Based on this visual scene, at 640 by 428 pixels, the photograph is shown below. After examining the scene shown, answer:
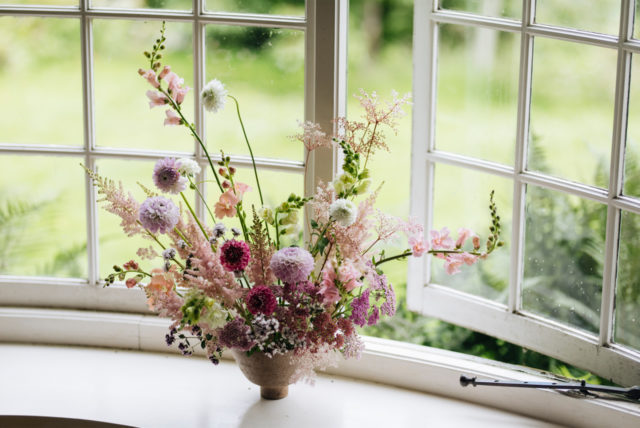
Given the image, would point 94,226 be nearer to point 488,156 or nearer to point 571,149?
point 488,156

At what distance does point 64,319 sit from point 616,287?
1.38 m

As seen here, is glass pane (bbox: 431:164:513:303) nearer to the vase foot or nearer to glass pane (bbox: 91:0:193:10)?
the vase foot

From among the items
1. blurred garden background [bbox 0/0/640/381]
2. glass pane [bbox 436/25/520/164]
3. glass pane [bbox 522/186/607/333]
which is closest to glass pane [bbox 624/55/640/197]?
blurred garden background [bbox 0/0/640/381]

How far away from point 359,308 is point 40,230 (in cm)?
145

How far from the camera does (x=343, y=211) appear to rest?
156 centimetres

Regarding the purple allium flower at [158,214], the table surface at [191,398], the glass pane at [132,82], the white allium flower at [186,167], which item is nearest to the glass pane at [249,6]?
the glass pane at [132,82]

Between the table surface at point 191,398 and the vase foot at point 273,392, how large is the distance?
1 cm

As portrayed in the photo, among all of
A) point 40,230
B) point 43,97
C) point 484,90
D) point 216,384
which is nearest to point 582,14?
point 484,90

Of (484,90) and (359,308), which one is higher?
(484,90)

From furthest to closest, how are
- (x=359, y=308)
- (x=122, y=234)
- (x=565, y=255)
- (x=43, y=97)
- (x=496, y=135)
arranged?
(x=43, y=97) < (x=122, y=234) < (x=496, y=135) < (x=565, y=255) < (x=359, y=308)

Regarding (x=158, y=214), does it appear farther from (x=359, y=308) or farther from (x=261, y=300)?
(x=359, y=308)

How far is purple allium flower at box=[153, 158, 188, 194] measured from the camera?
1.64 metres

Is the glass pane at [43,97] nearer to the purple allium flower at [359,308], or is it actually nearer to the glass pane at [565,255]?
the purple allium flower at [359,308]

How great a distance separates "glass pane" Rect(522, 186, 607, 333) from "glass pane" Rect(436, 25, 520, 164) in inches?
6.2
